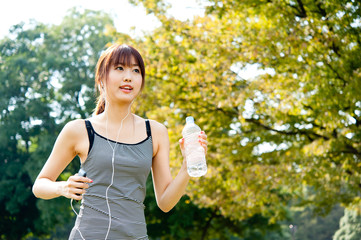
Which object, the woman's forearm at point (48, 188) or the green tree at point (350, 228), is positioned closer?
the woman's forearm at point (48, 188)

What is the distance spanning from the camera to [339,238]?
33156mm

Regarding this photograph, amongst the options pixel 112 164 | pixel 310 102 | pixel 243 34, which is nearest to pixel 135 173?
pixel 112 164

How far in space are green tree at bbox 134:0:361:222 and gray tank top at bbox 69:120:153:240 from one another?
7.22 metres

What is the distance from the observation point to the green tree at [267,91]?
10.0 m

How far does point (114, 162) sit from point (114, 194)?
16cm

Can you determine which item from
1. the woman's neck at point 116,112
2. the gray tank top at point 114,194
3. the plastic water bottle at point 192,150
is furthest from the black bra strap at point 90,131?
the plastic water bottle at point 192,150

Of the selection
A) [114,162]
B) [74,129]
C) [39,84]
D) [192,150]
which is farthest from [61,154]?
[39,84]

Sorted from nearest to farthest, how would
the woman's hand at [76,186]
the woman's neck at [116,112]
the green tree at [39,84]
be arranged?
1. the woman's hand at [76,186]
2. the woman's neck at [116,112]
3. the green tree at [39,84]

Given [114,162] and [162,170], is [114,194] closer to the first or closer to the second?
[114,162]

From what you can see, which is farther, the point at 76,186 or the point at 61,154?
the point at 61,154

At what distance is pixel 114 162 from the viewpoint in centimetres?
248

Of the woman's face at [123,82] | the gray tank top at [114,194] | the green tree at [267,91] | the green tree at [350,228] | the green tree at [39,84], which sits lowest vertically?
the green tree at [350,228]

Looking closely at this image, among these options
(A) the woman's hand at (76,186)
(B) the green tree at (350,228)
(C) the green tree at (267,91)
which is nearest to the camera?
(A) the woman's hand at (76,186)

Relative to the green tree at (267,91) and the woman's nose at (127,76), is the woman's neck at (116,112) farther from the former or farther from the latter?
the green tree at (267,91)
